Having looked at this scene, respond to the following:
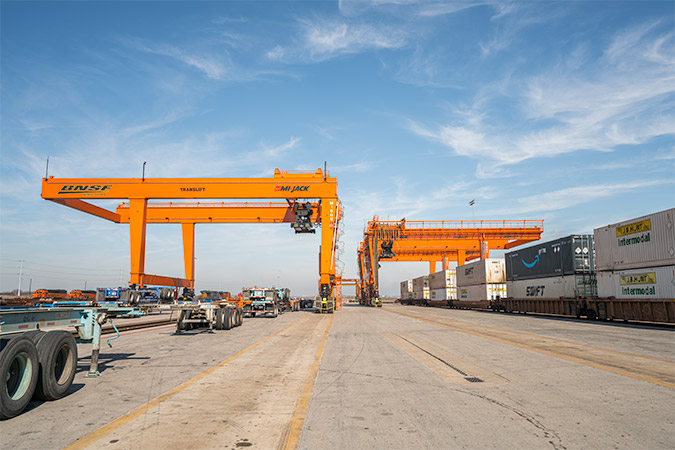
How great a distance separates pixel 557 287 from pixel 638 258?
7073 millimetres

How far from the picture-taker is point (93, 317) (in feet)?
24.4

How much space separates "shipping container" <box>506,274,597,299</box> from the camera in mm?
24031

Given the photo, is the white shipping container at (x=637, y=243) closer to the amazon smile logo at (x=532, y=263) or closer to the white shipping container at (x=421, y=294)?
the amazon smile logo at (x=532, y=263)

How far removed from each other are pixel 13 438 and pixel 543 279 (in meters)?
29.4

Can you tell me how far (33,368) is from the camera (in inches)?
215

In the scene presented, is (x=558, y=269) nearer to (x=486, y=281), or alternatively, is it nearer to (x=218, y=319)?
(x=486, y=281)

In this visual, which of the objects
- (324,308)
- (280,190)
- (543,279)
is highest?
(280,190)

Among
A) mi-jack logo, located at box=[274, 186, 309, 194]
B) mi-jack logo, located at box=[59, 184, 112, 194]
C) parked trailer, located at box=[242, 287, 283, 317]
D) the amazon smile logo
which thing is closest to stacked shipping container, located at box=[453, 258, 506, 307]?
the amazon smile logo

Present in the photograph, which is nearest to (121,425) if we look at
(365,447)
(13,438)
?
(13,438)

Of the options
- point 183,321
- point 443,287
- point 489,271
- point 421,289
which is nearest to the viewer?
point 183,321

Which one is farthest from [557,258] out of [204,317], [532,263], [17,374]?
[17,374]

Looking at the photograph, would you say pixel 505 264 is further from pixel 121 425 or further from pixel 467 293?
pixel 121 425

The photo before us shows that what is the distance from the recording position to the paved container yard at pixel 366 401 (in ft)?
14.1

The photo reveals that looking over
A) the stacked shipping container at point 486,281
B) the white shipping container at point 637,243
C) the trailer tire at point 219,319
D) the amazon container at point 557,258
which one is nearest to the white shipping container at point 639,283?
the white shipping container at point 637,243
